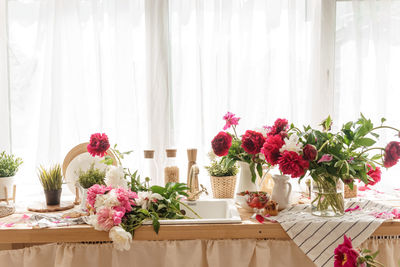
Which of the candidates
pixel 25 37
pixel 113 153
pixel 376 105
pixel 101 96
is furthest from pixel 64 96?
pixel 376 105

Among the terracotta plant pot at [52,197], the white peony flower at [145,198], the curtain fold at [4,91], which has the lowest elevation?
the terracotta plant pot at [52,197]

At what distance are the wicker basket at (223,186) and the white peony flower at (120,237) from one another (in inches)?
26.2

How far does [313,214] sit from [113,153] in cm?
98

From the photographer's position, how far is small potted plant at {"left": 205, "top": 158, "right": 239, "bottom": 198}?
1.86 m

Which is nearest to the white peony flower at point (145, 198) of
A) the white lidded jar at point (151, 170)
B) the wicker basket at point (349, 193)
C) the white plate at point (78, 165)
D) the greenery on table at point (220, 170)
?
the white plate at point (78, 165)

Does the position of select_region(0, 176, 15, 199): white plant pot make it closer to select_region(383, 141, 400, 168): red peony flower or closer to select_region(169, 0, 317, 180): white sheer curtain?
select_region(169, 0, 317, 180): white sheer curtain

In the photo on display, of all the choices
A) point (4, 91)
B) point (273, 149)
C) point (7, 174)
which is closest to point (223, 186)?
point (273, 149)

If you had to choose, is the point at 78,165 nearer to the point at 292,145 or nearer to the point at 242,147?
the point at 242,147

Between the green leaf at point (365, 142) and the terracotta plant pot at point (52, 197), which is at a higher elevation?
the green leaf at point (365, 142)

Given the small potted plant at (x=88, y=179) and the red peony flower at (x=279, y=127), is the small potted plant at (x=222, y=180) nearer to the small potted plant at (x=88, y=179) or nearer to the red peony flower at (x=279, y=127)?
the red peony flower at (x=279, y=127)

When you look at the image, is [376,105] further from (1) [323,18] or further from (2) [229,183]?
(2) [229,183]

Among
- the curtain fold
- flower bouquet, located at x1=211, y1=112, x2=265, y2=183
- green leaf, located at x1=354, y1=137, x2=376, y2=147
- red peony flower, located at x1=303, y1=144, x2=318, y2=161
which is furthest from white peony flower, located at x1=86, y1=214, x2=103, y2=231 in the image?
the curtain fold

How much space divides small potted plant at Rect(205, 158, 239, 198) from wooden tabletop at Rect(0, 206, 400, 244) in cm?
47

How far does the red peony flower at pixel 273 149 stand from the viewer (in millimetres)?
1346
